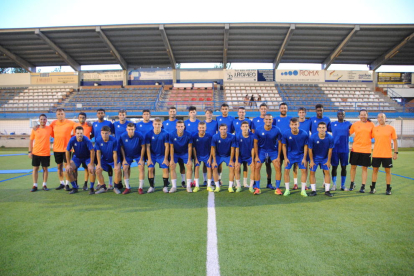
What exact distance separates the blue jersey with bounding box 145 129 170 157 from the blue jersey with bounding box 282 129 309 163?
2.74m

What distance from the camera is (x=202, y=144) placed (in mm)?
6035

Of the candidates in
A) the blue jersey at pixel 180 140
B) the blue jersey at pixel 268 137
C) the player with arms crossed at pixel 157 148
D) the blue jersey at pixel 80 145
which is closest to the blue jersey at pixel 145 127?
the player with arms crossed at pixel 157 148

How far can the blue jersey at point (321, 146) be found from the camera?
219 inches

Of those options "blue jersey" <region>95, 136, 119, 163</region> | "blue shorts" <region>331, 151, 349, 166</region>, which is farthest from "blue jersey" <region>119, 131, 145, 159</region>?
"blue shorts" <region>331, 151, 349, 166</region>

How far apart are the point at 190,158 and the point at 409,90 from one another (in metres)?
31.5

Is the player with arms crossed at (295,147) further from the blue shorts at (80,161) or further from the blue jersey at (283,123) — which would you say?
the blue shorts at (80,161)

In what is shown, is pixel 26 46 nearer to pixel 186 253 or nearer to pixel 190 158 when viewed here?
pixel 190 158

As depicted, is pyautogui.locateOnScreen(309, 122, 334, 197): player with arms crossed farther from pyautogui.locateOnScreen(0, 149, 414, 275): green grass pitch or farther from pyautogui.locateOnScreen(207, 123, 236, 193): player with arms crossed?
pyautogui.locateOnScreen(207, 123, 236, 193): player with arms crossed

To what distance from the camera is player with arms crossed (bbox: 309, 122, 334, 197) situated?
5.52 m

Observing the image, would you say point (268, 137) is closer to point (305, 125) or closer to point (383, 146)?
point (305, 125)

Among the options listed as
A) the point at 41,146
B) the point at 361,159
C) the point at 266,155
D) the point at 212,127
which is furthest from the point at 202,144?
the point at 41,146

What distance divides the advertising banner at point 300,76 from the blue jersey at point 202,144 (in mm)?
23513

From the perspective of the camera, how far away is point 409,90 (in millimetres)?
27344

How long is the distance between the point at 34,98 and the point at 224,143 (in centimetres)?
2814
